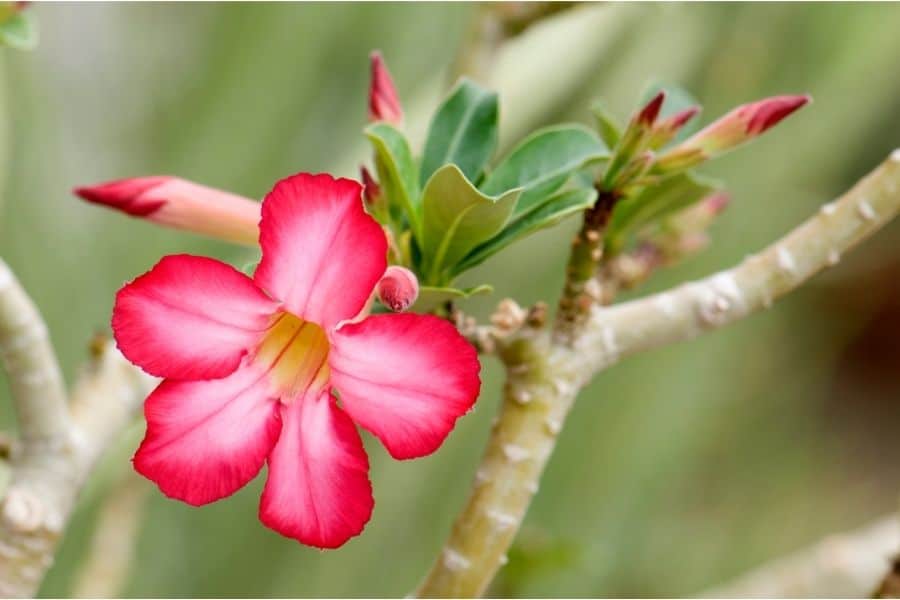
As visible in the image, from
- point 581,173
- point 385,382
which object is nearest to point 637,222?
point 581,173

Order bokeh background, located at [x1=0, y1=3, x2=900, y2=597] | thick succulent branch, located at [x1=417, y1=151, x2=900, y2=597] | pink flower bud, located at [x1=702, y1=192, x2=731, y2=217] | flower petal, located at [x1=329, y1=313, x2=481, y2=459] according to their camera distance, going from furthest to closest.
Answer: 1. bokeh background, located at [x1=0, y1=3, x2=900, y2=597]
2. pink flower bud, located at [x1=702, y1=192, x2=731, y2=217]
3. thick succulent branch, located at [x1=417, y1=151, x2=900, y2=597]
4. flower petal, located at [x1=329, y1=313, x2=481, y2=459]

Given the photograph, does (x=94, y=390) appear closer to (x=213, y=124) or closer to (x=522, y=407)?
(x=522, y=407)

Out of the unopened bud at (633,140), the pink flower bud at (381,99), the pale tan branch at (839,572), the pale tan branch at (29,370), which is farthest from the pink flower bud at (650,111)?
the pale tan branch at (839,572)

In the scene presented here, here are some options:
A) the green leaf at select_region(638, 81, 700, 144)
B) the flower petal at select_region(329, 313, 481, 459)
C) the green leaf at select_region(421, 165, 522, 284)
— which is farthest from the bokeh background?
the flower petal at select_region(329, 313, 481, 459)

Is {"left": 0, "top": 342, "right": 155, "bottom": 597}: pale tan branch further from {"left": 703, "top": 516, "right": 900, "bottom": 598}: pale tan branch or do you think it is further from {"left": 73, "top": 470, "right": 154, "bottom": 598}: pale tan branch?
{"left": 703, "top": 516, "right": 900, "bottom": 598}: pale tan branch

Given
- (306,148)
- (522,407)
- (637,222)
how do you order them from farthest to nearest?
(306,148), (637,222), (522,407)

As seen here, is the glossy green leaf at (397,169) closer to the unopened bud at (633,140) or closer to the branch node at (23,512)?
the unopened bud at (633,140)

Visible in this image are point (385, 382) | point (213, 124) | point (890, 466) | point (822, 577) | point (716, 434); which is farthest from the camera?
point (890, 466)

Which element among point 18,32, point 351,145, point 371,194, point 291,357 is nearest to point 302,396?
point 291,357
